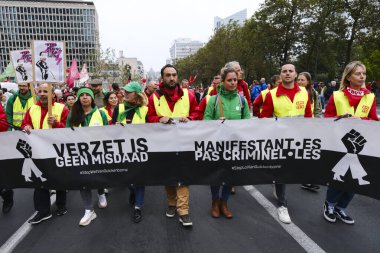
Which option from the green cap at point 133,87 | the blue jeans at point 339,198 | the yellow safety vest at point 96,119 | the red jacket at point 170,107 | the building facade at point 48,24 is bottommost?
the blue jeans at point 339,198

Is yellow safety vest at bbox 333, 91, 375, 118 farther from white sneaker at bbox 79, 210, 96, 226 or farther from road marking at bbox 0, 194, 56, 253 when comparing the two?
road marking at bbox 0, 194, 56, 253

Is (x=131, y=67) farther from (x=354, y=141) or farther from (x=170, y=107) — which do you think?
(x=354, y=141)

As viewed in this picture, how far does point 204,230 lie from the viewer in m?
3.79

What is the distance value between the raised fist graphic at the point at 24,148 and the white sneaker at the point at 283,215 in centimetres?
332

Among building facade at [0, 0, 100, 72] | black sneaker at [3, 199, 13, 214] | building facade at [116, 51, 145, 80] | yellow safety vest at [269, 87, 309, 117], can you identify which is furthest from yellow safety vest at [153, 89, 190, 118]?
building facade at [0, 0, 100, 72]

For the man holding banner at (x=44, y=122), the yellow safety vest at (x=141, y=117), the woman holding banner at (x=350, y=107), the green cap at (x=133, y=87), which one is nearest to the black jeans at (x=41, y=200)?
the man holding banner at (x=44, y=122)

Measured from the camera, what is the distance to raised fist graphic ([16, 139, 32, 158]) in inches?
148

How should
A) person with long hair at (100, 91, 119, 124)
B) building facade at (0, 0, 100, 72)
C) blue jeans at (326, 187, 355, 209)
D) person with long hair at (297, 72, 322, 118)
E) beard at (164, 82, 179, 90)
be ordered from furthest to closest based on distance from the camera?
1. building facade at (0, 0, 100, 72)
2. person with long hair at (100, 91, 119, 124)
3. person with long hair at (297, 72, 322, 118)
4. beard at (164, 82, 179, 90)
5. blue jeans at (326, 187, 355, 209)

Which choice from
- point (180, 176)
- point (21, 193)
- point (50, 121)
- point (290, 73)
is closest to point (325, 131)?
point (290, 73)

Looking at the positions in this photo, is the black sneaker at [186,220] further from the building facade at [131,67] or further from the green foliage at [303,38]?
the green foliage at [303,38]

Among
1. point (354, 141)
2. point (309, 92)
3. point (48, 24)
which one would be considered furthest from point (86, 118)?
point (48, 24)

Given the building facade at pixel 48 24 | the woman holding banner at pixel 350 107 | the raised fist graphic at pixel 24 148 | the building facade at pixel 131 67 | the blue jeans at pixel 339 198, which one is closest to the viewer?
the woman holding banner at pixel 350 107

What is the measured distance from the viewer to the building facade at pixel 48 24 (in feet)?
383

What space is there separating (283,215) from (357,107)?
1.66m
